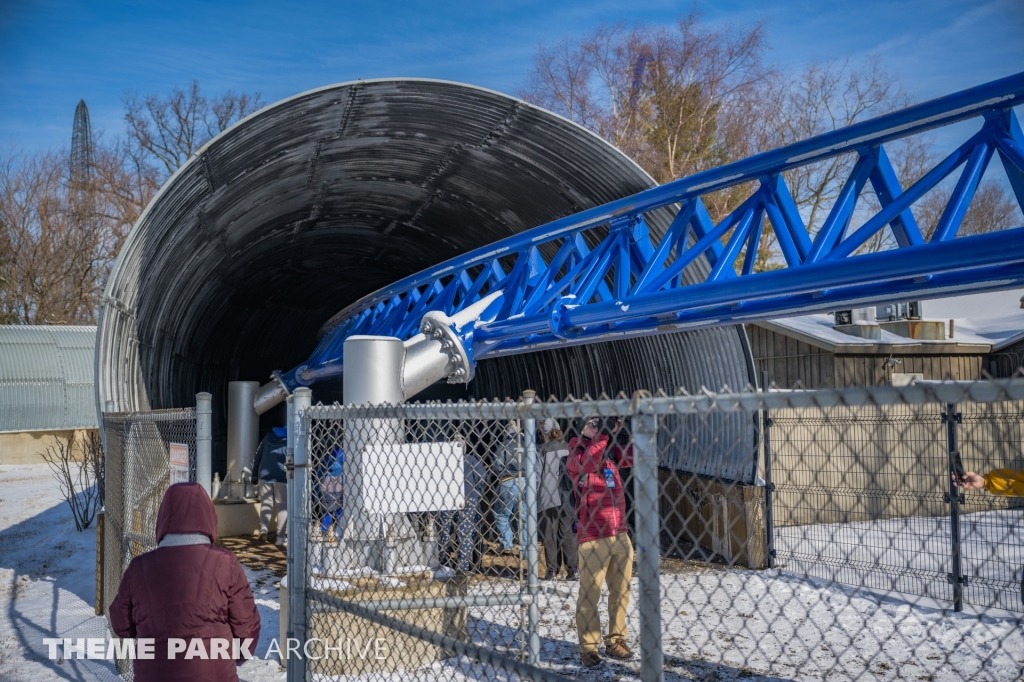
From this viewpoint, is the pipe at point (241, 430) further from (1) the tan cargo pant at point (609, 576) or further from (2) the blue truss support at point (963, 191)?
(2) the blue truss support at point (963, 191)

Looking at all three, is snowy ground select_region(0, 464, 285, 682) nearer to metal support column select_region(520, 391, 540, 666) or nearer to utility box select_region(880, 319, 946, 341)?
metal support column select_region(520, 391, 540, 666)

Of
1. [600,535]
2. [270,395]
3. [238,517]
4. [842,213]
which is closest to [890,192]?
[842,213]

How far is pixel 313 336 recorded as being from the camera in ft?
63.6

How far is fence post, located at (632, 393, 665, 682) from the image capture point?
2502 millimetres

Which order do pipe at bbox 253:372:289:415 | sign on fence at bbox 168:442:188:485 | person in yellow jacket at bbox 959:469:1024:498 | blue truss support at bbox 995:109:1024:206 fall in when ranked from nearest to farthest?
person in yellow jacket at bbox 959:469:1024:498
blue truss support at bbox 995:109:1024:206
sign on fence at bbox 168:442:188:485
pipe at bbox 253:372:289:415

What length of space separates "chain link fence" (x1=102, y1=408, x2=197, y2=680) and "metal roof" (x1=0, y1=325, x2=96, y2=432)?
61.0 ft

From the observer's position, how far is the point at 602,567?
19.2 ft

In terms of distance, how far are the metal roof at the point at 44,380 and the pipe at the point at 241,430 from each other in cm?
1224

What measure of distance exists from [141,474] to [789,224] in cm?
511

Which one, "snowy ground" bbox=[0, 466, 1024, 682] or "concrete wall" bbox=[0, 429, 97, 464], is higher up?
"concrete wall" bbox=[0, 429, 97, 464]

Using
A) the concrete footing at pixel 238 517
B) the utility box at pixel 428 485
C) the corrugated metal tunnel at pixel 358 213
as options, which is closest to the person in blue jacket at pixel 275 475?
the concrete footing at pixel 238 517

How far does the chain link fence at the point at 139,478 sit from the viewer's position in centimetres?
585

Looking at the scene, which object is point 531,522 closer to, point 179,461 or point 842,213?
point 179,461

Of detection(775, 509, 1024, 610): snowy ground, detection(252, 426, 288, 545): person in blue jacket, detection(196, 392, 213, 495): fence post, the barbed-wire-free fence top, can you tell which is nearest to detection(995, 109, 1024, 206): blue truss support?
the barbed-wire-free fence top
